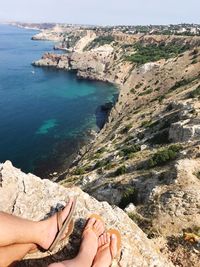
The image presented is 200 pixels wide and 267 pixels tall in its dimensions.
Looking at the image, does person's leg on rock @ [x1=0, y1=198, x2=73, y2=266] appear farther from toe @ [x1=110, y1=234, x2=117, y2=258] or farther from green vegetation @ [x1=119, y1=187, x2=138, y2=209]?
green vegetation @ [x1=119, y1=187, x2=138, y2=209]

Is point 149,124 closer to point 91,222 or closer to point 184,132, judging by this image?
point 184,132

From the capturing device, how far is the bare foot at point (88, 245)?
27.0 feet

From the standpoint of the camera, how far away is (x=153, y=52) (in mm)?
149750

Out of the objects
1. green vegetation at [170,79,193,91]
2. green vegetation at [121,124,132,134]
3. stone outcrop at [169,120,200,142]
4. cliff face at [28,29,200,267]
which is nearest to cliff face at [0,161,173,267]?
cliff face at [28,29,200,267]

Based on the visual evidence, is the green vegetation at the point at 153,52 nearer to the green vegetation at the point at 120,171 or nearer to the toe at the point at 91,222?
the green vegetation at the point at 120,171

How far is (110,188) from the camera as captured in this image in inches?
947

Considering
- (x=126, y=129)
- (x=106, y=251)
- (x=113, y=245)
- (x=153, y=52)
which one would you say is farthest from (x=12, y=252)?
(x=153, y=52)

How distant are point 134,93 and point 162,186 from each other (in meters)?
66.8

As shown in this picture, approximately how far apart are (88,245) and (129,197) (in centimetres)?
1135

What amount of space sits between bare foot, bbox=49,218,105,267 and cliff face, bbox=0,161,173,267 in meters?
0.55

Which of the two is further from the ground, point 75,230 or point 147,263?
point 75,230

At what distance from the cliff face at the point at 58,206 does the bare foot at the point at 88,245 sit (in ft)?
1.81

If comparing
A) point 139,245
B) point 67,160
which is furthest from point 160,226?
point 67,160

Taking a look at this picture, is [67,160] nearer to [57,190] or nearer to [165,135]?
[165,135]
